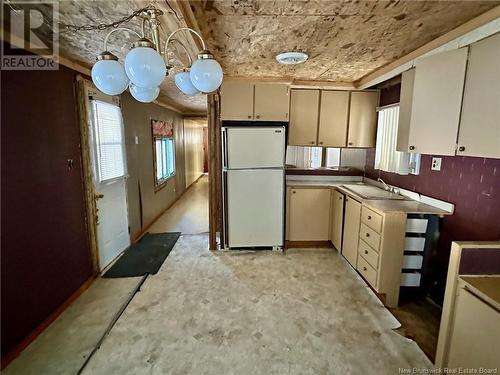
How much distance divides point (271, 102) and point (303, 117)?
20.8 inches

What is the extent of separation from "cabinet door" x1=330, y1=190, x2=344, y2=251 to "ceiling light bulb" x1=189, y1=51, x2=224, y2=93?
247 centimetres

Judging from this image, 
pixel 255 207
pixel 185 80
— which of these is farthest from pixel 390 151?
pixel 185 80

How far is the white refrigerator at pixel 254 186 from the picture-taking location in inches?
127

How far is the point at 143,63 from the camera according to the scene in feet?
3.34

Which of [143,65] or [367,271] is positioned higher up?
[143,65]

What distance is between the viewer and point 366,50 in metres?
2.36

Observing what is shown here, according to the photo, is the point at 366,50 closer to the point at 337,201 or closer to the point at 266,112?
the point at 266,112

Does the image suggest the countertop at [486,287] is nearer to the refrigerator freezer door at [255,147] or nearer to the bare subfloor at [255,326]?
the bare subfloor at [255,326]

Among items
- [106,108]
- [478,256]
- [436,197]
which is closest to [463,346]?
[478,256]

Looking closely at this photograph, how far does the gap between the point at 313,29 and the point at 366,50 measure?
0.75 metres

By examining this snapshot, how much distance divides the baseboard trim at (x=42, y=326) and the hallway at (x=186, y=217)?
1783mm

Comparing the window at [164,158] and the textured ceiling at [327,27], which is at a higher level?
the textured ceiling at [327,27]

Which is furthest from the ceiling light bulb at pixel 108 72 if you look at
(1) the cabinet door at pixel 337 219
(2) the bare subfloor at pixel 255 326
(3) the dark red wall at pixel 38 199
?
(1) the cabinet door at pixel 337 219

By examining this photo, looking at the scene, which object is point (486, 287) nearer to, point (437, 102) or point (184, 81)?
point (437, 102)
